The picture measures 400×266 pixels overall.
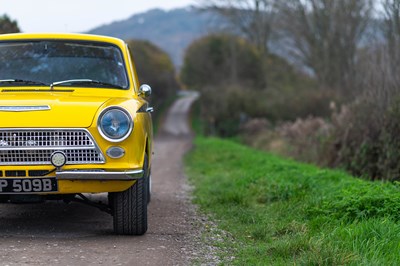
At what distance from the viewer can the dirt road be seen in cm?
520

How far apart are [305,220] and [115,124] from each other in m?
2.40

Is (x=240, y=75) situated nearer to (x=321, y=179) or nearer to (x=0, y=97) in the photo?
(x=321, y=179)

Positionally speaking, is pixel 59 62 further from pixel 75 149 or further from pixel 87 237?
pixel 87 237

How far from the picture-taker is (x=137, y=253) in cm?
544

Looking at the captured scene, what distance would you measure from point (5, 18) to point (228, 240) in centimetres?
1027

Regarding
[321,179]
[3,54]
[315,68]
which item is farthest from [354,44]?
[3,54]

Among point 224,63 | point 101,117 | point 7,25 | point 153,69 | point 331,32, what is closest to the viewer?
point 101,117

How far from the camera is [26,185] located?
221 inches

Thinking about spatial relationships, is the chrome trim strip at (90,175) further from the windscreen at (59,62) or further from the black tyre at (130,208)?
the windscreen at (59,62)

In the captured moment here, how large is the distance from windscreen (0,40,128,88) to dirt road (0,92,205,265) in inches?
60.1

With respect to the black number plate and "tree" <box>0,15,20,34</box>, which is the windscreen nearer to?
the black number plate

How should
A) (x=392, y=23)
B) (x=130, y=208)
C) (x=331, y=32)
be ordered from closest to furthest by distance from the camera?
1. (x=130, y=208)
2. (x=392, y=23)
3. (x=331, y=32)

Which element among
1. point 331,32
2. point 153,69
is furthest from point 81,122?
point 153,69

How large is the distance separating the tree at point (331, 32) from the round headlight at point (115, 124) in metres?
23.7
